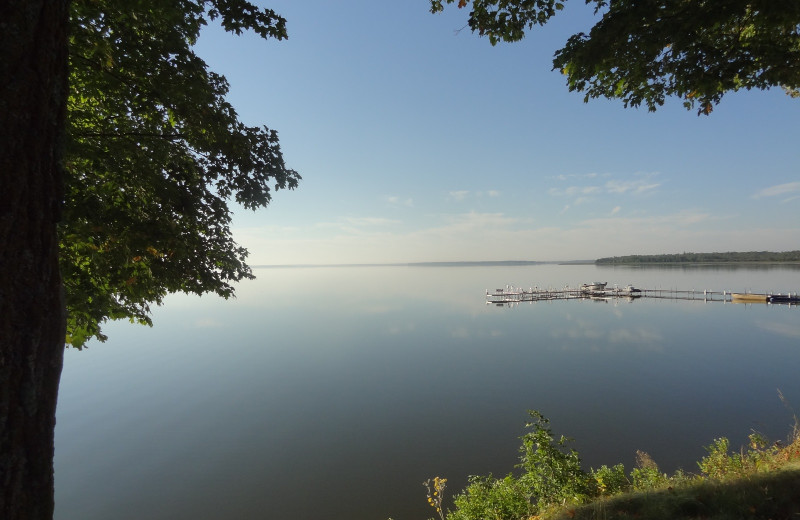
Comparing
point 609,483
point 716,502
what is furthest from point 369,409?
point 716,502

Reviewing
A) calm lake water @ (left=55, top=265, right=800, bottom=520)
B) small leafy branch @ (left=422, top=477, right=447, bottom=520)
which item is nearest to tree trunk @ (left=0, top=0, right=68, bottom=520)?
small leafy branch @ (left=422, top=477, right=447, bottom=520)

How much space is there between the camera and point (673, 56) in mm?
5766

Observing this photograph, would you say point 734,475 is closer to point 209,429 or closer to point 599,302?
point 209,429

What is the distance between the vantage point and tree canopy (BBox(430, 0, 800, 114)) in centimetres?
485

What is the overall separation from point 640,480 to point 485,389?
11.6 m

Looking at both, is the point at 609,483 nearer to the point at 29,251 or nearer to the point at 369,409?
the point at 29,251

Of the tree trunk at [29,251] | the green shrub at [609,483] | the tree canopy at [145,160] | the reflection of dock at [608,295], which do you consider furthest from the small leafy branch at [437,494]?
the reflection of dock at [608,295]

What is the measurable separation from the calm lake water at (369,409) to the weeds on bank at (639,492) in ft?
11.4

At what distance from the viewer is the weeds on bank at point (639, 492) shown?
4637 millimetres

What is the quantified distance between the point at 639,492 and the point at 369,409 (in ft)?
41.8

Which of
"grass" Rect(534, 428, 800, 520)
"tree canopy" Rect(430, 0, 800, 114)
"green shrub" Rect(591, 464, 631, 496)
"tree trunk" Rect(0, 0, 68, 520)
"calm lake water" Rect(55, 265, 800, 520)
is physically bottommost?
"calm lake water" Rect(55, 265, 800, 520)

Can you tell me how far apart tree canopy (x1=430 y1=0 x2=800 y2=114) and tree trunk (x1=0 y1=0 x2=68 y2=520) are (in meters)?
5.96

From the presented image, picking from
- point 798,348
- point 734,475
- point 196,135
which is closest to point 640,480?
point 734,475

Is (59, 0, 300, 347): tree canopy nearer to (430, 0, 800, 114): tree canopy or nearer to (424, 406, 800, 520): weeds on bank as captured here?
(430, 0, 800, 114): tree canopy
